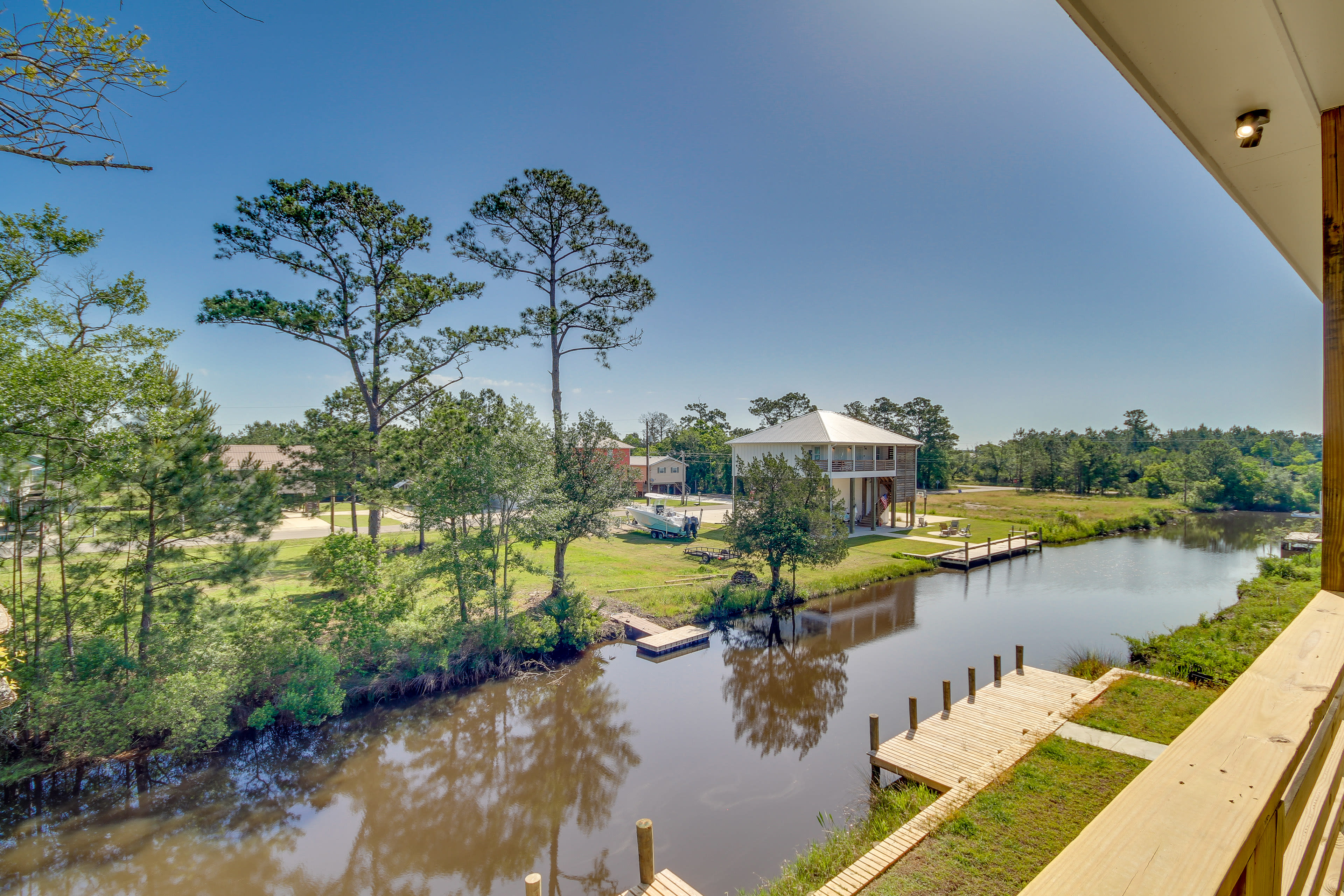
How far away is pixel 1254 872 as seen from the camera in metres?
0.69

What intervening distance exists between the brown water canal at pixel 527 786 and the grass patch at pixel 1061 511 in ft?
56.6

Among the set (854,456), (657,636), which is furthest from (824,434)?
(657,636)

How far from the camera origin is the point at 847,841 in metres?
6.75

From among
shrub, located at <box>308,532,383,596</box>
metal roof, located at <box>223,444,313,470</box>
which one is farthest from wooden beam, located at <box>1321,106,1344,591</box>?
metal roof, located at <box>223,444,313,470</box>

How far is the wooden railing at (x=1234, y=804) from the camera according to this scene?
0.56 m

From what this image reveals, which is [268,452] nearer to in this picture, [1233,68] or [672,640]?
[672,640]

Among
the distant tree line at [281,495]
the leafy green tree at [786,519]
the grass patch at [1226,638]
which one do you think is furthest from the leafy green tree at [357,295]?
the grass patch at [1226,638]

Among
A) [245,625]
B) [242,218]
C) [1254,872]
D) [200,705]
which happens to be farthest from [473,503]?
[1254,872]

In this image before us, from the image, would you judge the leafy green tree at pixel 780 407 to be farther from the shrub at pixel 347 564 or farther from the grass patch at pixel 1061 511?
the shrub at pixel 347 564

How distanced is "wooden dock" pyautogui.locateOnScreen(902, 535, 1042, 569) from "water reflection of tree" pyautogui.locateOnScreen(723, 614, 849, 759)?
33.1 feet

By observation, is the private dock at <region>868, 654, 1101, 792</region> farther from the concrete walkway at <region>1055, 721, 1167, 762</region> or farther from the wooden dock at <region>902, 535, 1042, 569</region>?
the wooden dock at <region>902, 535, 1042, 569</region>

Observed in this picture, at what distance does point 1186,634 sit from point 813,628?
27.2 feet

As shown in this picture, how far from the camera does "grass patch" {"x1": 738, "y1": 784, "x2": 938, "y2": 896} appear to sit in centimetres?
616

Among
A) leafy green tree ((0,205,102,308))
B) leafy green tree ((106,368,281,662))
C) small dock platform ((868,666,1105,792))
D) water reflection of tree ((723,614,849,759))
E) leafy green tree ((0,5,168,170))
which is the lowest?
water reflection of tree ((723,614,849,759))
